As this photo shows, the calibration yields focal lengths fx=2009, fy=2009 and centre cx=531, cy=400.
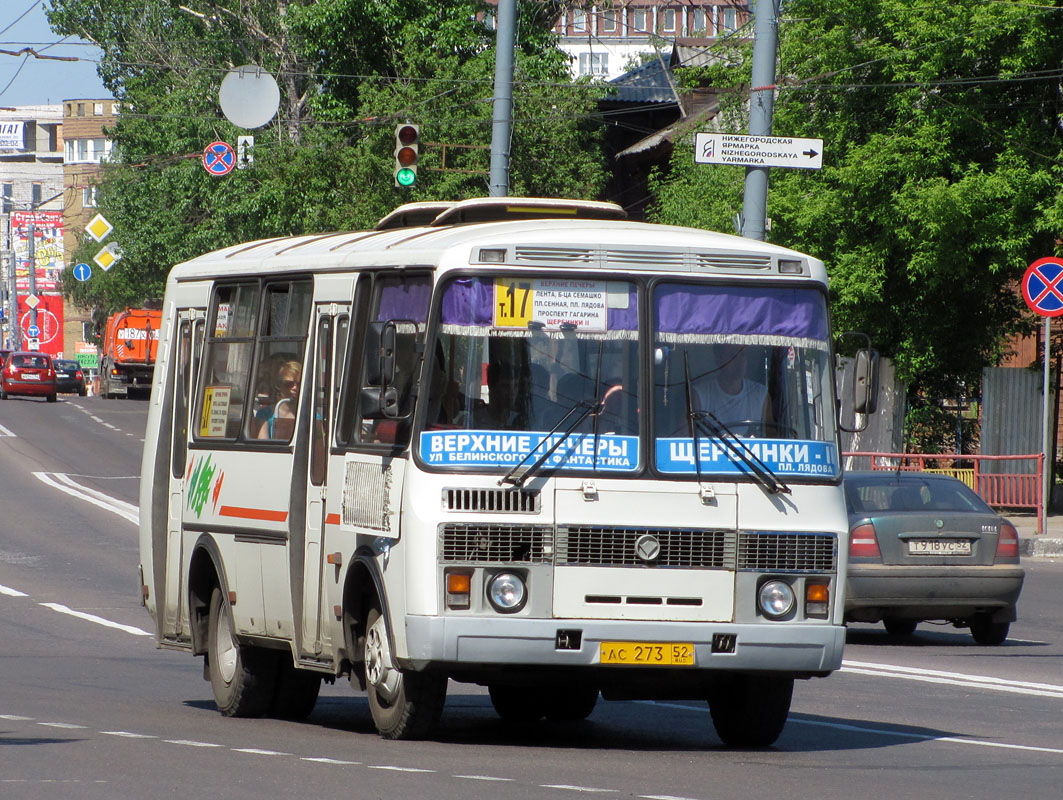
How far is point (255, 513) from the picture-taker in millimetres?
10867

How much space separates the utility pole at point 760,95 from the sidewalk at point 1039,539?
6.48 meters

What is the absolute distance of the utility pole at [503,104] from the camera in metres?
22.6

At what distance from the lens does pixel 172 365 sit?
1245 cm

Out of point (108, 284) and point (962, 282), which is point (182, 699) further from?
point (108, 284)

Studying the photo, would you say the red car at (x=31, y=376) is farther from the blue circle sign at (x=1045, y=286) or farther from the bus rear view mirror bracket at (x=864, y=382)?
the bus rear view mirror bracket at (x=864, y=382)

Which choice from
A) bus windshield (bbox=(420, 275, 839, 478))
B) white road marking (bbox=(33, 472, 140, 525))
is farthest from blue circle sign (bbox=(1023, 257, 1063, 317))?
bus windshield (bbox=(420, 275, 839, 478))

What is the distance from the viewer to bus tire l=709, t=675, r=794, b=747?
32.2 ft

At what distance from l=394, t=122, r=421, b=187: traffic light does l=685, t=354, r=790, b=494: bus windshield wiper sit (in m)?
14.0

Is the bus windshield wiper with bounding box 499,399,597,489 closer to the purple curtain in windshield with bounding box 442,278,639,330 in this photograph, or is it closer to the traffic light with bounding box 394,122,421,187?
the purple curtain in windshield with bounding box 442,278,639,330

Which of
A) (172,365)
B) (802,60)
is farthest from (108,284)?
(172,365)

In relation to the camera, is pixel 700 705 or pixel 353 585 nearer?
pixel 353 585

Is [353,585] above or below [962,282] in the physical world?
below

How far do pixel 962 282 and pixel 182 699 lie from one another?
64.9ft

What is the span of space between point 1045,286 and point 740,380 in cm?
1558
